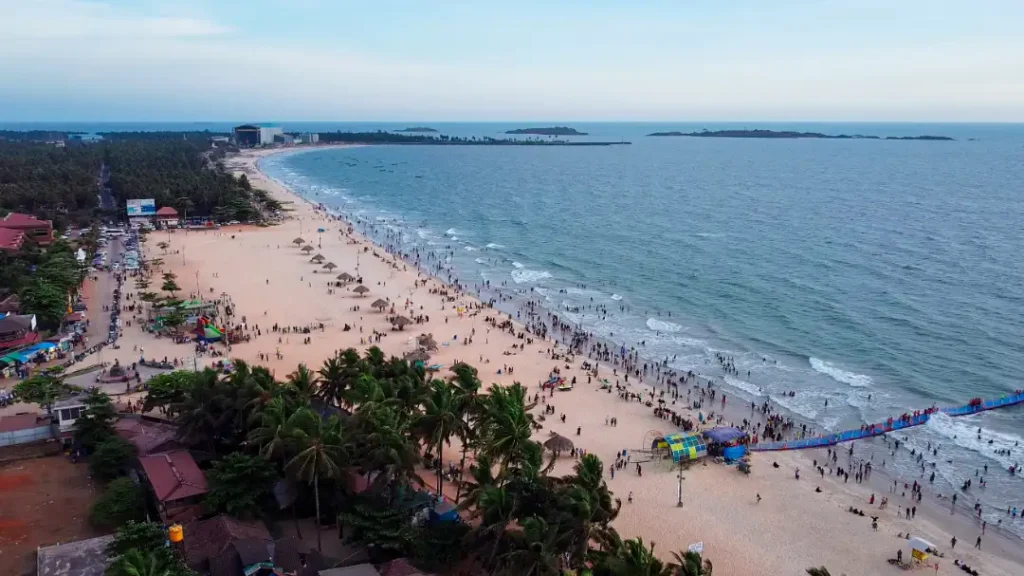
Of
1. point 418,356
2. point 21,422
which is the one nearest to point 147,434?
point 21,422

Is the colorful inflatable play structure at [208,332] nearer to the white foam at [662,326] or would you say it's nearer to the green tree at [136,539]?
the green tree at [136,539]

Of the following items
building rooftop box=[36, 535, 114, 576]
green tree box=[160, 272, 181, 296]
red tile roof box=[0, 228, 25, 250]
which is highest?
red tile roof box=[0, 228, 25, 250]

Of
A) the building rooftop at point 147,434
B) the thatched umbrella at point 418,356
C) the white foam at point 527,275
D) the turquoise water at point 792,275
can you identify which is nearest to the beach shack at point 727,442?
the turquoise water at point 792,275

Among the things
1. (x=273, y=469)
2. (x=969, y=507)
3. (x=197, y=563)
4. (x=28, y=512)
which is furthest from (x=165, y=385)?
(x=969, y=507)

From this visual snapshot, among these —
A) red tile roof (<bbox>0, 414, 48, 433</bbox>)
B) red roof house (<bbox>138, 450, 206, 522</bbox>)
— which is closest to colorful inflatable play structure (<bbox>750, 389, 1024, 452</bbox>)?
red roof house (<bbox>138, 450, 206, 522</bbox>)

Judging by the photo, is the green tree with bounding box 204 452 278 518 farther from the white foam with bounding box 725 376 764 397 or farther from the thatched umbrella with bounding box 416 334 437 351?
the white foam with bounding box 725 376 764 397

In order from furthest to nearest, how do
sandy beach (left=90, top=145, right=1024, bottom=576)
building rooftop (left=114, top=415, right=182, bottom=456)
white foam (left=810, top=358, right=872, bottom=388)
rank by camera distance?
white foam (left=810, top=358, right=872, bottom=388), building rooftop (left=114, top=415, right=182, bottom=456), sandy beach (left=90, top=145, right=1024, bottom=576)
